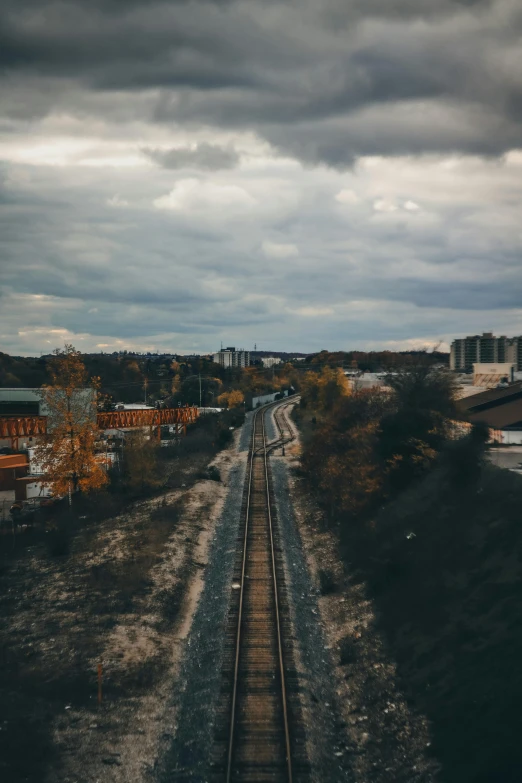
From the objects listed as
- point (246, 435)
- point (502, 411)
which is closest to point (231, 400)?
point (246, 435)

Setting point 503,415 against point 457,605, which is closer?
point 457,605

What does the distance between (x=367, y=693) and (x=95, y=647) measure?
794 cm

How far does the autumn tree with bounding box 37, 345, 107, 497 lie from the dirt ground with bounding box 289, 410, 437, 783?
14.2m

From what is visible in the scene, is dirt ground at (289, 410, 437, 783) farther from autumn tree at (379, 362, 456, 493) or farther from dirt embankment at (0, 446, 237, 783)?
autumn tree at (379, 362, 456, 493)

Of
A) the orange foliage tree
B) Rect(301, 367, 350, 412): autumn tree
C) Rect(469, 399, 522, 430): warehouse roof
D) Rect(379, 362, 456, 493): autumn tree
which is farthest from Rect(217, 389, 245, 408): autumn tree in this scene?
Rect(379, 362, 456, 493): autumn tree

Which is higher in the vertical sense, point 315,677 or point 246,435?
point 246,435

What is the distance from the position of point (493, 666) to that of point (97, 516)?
2508 cm

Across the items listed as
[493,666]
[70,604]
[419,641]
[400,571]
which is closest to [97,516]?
[70,604]

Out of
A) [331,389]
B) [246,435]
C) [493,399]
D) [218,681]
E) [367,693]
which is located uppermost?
[331,389]

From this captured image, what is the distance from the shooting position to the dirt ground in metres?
13.6

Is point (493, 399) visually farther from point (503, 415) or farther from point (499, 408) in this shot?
point (503, 415)

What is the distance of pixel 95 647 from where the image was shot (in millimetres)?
18906

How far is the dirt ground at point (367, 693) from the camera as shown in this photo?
44.8 ft

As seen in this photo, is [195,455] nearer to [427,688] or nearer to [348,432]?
[348,432]
